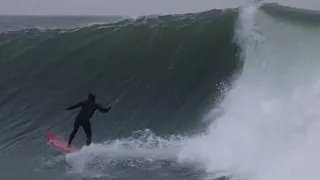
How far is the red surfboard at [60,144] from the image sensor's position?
10148mm

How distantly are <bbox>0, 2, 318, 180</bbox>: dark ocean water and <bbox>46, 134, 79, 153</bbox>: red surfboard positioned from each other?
5.2 inches

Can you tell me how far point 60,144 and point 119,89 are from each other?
2516mm

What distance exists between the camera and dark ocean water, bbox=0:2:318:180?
970 cm

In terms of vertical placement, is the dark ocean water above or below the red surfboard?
above

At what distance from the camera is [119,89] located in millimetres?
12680

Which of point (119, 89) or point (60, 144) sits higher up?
point (119, 89)

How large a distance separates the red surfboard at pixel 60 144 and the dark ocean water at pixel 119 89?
Answer: 0.13 metres

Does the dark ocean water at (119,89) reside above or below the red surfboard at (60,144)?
above

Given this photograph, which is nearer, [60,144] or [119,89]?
[60,144]

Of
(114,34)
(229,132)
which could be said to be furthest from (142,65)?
(229,132)

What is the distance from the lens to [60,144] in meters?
10.5

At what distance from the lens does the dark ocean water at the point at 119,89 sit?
9.70 m

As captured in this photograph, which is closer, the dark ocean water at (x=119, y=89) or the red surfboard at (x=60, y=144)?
the dark ocean water at (x=119, y=89)

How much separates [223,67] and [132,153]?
11.4ft
